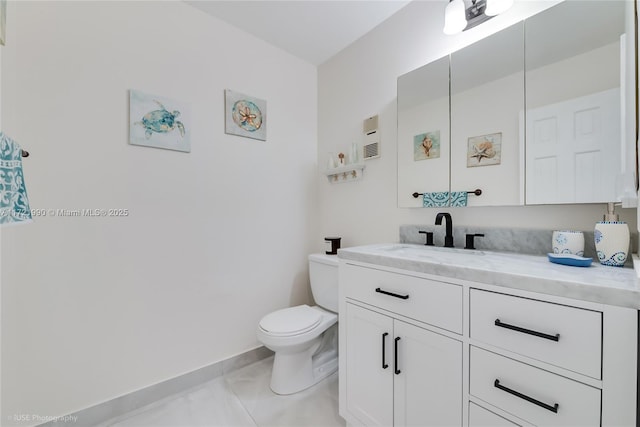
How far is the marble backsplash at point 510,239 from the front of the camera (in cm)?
102

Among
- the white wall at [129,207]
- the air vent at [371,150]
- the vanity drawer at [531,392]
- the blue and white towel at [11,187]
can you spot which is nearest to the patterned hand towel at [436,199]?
the air vent at [371,150]

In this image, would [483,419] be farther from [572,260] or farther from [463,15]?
[463,15]

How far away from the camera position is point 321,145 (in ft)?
7.43

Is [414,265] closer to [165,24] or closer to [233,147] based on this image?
[233,147]

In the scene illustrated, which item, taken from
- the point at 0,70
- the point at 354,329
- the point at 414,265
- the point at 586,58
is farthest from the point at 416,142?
the point at 0,70

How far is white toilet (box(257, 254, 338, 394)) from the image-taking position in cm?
149

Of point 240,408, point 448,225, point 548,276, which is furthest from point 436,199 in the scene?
point 240,408

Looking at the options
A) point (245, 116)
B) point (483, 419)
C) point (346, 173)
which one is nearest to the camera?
point (483, 419)

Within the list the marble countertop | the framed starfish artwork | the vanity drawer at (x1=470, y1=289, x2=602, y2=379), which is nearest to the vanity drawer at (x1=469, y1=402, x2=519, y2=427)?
the vanity drawer at (x1=470, y1=289, x2=602, y2=379)

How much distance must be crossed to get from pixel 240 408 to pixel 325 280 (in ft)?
2.84

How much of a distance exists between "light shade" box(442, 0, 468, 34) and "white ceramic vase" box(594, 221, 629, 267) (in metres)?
1.11

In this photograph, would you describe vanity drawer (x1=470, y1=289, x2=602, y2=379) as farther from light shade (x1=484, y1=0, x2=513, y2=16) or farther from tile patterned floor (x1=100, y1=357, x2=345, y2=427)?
light shade (x1=484, y1=0, x2=513, y2=16)

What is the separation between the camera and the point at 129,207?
4.74ft

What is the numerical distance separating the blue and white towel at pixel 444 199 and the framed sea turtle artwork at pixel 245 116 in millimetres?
1256
